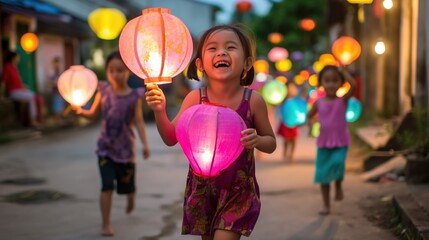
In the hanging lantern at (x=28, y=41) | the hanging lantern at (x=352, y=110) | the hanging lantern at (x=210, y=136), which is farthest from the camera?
the hanging lantern at (x=28, y=41)

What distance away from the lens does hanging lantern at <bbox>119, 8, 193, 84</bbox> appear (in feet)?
11.9

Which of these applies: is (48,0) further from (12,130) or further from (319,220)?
(319,220)

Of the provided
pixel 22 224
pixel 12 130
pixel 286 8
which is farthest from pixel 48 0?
pixel 286 8

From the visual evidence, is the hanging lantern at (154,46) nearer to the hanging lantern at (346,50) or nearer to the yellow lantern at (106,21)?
the hanging lantern at (346,50)

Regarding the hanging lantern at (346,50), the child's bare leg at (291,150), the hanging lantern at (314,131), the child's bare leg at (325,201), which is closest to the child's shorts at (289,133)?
the child's bare leg at (291,150)

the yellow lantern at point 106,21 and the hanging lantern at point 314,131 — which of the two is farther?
the yellow lantern at point 106,21

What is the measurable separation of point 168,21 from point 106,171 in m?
2.48

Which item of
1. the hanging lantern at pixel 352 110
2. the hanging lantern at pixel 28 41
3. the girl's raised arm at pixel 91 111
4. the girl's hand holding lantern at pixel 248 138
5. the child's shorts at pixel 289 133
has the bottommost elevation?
the child's shorts at pixel 289 133

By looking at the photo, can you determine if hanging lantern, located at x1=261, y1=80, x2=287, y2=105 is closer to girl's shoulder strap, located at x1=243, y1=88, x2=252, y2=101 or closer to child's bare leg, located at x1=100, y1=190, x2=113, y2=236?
child's bare leg, located at x1=100, y1=190, x2=113, y2=236

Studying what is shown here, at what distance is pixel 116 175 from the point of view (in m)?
5.98

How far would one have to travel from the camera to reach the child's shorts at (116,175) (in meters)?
5.76

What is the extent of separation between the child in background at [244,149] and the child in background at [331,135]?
303 cm

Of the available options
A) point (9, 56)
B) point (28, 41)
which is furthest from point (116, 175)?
point (28, 41)

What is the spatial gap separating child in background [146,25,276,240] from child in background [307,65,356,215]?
3.03 meters
